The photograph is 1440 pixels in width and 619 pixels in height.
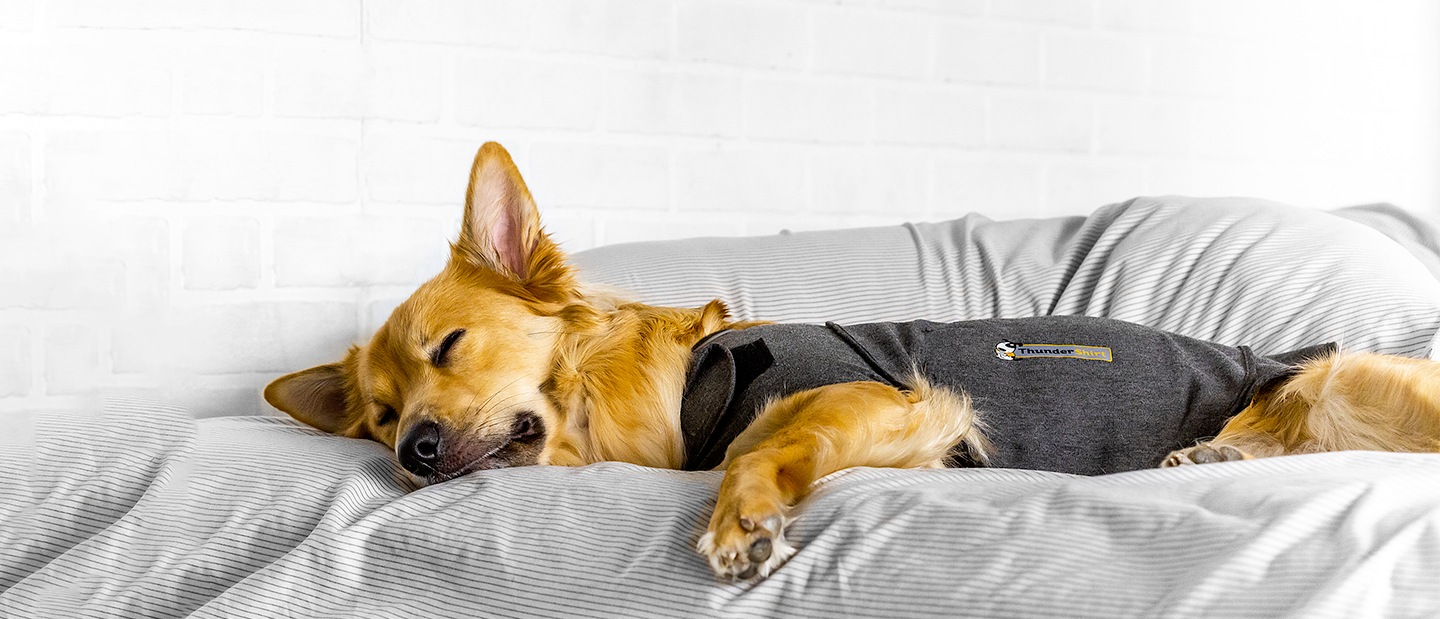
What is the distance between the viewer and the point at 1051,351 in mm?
1516

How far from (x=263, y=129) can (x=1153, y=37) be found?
2721 mm

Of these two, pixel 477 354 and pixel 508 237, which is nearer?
pixel 477 354

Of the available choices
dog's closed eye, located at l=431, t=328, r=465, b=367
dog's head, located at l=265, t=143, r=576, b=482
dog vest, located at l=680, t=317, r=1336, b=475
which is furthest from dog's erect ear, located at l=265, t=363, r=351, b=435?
dog vest, located at l=680, t=317, r=1336, b=475

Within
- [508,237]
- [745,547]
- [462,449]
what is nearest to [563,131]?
[508,237]

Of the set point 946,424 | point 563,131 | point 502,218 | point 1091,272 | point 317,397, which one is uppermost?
point 563,131

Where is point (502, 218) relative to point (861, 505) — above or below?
above

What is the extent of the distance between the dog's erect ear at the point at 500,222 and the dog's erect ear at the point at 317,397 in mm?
402

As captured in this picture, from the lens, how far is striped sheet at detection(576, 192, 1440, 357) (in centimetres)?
188

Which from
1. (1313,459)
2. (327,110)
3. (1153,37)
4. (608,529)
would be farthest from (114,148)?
(1153,37)

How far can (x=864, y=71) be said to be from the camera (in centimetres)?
289

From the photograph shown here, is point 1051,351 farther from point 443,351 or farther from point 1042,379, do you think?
point 443,351

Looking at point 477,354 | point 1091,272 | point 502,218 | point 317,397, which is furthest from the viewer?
point 1091,272

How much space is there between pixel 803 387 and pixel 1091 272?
967mm

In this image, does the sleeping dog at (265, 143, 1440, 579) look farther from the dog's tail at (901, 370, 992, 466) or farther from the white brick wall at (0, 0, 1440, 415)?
the white brick wall at (0, 0, 1440, 415)
